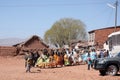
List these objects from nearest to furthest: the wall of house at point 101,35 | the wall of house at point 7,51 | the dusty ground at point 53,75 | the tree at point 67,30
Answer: the dusty ground at point 53,75 < the wall of house at point 7,51 < the wall of house at point 101,35 < the tree at point 67,30

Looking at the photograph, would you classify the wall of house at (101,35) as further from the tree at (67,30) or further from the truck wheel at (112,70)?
the truck wheel at (112,70)

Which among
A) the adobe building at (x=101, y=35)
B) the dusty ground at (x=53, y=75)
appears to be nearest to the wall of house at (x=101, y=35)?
the adobe building at (x=101, y=35)

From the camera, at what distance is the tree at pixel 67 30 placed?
94.8m

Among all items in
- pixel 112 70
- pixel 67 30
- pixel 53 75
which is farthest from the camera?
pixel 67 30

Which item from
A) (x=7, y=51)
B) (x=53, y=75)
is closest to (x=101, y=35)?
(x=7, y=51)

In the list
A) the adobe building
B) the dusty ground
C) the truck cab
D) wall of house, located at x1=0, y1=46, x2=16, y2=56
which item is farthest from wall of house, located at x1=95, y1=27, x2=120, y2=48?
the truck cab

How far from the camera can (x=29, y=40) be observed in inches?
2579

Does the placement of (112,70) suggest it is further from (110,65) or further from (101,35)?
(101,35)

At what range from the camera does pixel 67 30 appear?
95188mm

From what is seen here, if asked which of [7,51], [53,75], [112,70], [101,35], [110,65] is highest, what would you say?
[101,35]

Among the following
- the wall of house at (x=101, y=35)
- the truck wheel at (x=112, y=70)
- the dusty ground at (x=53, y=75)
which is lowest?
the dusty ground at (x=53, y=75)

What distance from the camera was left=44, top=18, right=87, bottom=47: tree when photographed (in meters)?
94.8

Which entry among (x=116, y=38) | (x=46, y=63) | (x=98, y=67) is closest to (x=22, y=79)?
(x=98, y=67)

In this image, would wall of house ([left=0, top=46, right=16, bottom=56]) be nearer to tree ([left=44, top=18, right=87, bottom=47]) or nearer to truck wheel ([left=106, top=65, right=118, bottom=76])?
truck wheel ([left=106, top=65, right=118, bottom=76])
